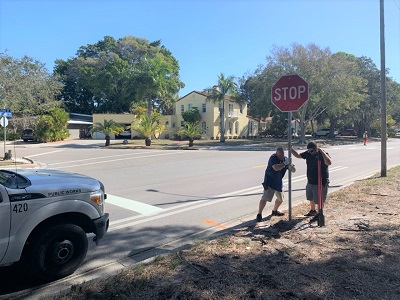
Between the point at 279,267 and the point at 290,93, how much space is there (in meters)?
2.92

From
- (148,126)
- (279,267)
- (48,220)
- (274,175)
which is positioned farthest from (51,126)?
(279,267)

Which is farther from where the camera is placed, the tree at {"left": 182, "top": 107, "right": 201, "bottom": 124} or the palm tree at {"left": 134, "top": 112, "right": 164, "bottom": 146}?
the tree at {"left": 182, "top": 107, "right": 201, "bottom": 124}

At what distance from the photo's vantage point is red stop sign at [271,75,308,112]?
564 centimetres

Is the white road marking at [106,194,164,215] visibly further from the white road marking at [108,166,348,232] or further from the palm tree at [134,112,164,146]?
the palm tree at [134,112,164,146]

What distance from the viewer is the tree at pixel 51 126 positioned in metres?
41.7

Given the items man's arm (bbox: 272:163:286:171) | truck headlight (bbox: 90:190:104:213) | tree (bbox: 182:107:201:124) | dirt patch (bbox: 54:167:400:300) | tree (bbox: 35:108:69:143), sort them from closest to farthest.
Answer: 1. dirt patch (bbox: 54:167:400:300)
2. truck headlight (bbox: 90:190:104:213)
3. man's arm (bbox: 272:163:286:171)
4. tree (bbox: 35:108:69:143)
5. tree (bbox: 182:107:201:124)

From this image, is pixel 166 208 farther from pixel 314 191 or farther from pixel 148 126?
pixel 148 126

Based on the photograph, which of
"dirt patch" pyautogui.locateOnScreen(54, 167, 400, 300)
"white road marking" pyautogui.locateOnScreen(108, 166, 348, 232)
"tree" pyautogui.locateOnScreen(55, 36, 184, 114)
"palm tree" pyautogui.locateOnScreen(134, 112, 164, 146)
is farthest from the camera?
"tree" pyautogui.locateOnScreen(55, 36, 184, 114)

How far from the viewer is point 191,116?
1877 inches

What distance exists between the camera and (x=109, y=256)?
15.9ft

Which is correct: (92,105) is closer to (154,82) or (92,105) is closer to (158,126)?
(154,82)

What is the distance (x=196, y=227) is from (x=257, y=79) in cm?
3574

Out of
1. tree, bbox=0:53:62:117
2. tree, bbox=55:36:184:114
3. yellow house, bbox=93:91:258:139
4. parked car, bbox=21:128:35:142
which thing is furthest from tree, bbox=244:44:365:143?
parked car, bbox=21:128:35:142

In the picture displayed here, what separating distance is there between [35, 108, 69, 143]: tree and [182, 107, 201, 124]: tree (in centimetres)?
1565
